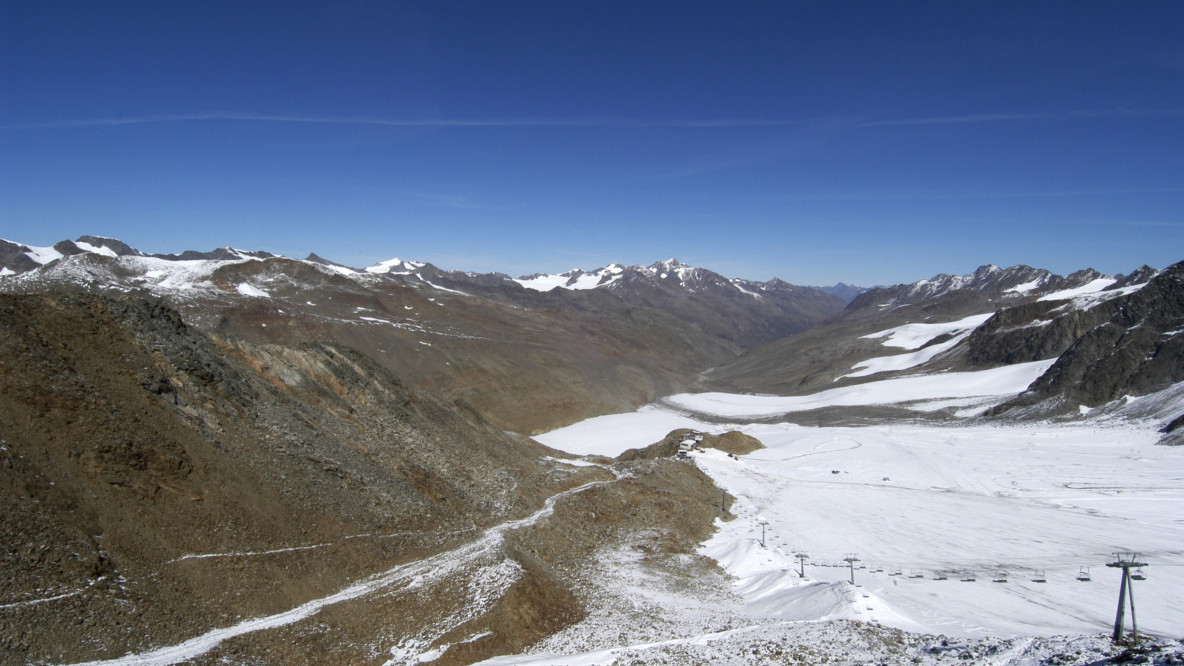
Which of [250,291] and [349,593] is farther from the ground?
[250,291]

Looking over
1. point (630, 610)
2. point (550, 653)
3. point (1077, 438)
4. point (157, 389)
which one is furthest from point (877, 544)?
point (1077, 438)

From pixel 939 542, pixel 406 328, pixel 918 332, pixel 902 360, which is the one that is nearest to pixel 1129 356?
pixel 902 360

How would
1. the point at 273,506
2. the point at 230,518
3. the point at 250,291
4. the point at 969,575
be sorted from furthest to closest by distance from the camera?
the point at 250,291 → the point at 969,575 → the point at 273,506 → the point at 230,518

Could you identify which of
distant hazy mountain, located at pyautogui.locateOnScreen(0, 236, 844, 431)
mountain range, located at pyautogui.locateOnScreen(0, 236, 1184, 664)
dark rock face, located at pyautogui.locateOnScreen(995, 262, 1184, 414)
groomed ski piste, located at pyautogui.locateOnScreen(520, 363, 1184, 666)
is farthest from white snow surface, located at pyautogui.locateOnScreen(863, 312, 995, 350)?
mountain range, located at pyautogui.locateOnScreen(0, 236, 1184, 664)

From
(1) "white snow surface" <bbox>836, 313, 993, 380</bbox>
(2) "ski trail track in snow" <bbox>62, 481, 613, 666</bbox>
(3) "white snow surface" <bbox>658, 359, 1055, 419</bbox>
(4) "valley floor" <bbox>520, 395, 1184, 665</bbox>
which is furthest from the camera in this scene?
(1) "white snow surface" <bbox>836, 313, 993, 380</bbox>

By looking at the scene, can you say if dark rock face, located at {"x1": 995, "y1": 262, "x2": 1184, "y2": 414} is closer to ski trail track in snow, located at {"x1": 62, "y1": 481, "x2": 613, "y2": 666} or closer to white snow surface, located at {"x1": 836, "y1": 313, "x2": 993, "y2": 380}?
white snow surface, located at {"x1": 836, "y1": 313, "x2": 993, "y2": 380}

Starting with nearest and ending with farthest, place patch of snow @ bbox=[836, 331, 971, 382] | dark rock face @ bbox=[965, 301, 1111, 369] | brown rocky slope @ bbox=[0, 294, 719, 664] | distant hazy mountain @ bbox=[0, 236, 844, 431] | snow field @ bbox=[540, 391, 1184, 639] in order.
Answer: brown rocky slope @ bbox=[0, 294, 719, 664] < snow field @ bbox=[540, 391, 1184, 639] < distant hazy mountain @ bbox=[0, 236, 844, 431] < dark rock face @ bbox=[965, 301, 1111, 369] < patch of snow @ bbox=[836, 331, 971, 382]

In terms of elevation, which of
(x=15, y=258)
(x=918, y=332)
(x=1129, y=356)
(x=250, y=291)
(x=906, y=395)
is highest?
(x=15, y=258)

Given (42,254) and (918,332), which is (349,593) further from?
(42,254)
